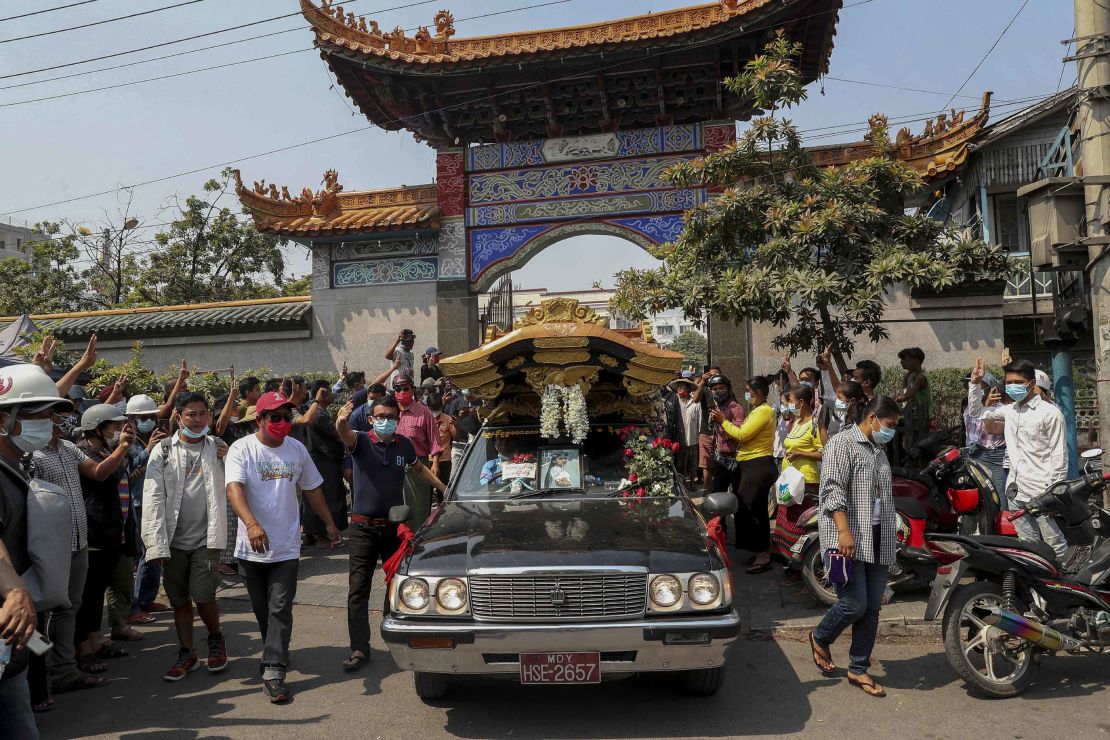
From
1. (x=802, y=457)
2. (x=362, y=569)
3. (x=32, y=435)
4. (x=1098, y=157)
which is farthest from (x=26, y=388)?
(x=1098, y=157)

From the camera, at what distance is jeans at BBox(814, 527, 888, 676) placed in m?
4.98

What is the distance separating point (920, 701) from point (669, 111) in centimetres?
1090

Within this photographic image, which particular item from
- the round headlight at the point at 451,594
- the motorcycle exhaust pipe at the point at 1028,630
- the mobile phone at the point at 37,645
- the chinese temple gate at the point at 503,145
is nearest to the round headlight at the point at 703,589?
the round headlight at the point at 451,594

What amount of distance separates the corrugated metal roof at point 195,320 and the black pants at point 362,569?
9.96 meters

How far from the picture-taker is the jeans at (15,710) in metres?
2.83

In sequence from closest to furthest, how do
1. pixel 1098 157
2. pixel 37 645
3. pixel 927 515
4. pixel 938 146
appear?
pixel 37 645 < pixel 1098 157 < pixel 927 515 < pixel 938 146

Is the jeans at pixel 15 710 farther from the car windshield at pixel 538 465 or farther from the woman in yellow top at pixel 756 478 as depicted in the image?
the woman in yellow top at pixel 756 478

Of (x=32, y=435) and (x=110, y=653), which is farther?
(x=110, y=653)

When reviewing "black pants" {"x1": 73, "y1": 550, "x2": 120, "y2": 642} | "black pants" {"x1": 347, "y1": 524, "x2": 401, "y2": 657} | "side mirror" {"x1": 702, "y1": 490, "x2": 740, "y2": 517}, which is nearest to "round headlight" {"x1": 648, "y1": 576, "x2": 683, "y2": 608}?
"side mirror" {"x1": 702, "y1": 490, "x2": 740, "y2": 517}

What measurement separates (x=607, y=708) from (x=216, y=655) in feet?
8.78

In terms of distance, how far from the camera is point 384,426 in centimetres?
585

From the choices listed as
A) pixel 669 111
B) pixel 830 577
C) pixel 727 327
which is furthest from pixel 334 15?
pixel 830 577

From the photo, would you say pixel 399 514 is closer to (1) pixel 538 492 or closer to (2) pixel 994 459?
(1) pixel 538 492

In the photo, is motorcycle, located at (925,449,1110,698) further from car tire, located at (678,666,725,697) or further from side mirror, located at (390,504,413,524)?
side mirror, located at (390,504,413,524)
